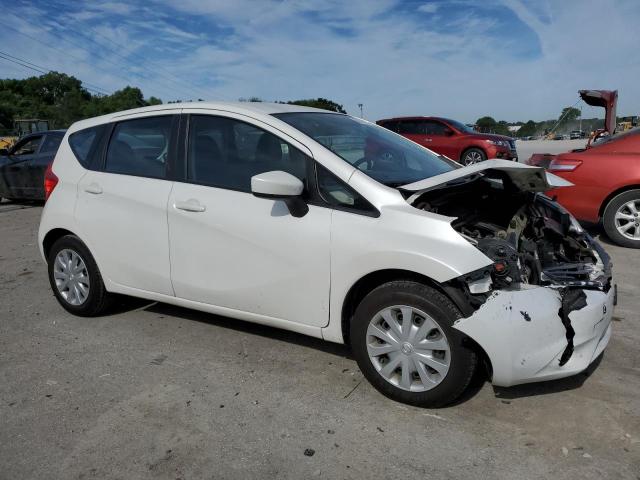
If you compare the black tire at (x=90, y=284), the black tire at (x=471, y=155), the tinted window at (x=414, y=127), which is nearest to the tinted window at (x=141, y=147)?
the black tire at (x=90, y=284)

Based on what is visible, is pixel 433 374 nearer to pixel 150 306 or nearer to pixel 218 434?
pixel 218 434

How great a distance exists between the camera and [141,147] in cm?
407

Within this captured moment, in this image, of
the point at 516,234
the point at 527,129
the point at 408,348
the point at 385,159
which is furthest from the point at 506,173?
the point at 527,129

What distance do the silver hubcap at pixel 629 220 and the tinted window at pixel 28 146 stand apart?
10.3 metres

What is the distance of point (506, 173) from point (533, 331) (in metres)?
1.13

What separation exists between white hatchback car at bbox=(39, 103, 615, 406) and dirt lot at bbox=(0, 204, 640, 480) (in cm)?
28

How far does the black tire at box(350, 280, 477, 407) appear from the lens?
2.80m

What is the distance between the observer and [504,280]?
280 cm

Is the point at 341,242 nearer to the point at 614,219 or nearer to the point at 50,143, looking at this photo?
the point at 614,219

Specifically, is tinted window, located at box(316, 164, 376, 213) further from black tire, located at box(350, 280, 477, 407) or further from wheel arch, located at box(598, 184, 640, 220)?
wheel arch, located at box(598, 184, 640, 220)

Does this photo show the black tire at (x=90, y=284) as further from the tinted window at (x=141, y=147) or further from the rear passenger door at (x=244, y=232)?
the rear passenger door at (x=244, y=232)

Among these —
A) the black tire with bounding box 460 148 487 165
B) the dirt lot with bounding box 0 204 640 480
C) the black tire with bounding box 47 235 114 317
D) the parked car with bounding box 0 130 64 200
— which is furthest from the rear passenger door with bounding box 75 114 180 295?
the black tire with bounding box 460 148 487 165

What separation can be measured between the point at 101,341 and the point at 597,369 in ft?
11.4

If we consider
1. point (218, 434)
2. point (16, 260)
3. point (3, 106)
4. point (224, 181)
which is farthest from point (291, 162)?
point (3, 106)
